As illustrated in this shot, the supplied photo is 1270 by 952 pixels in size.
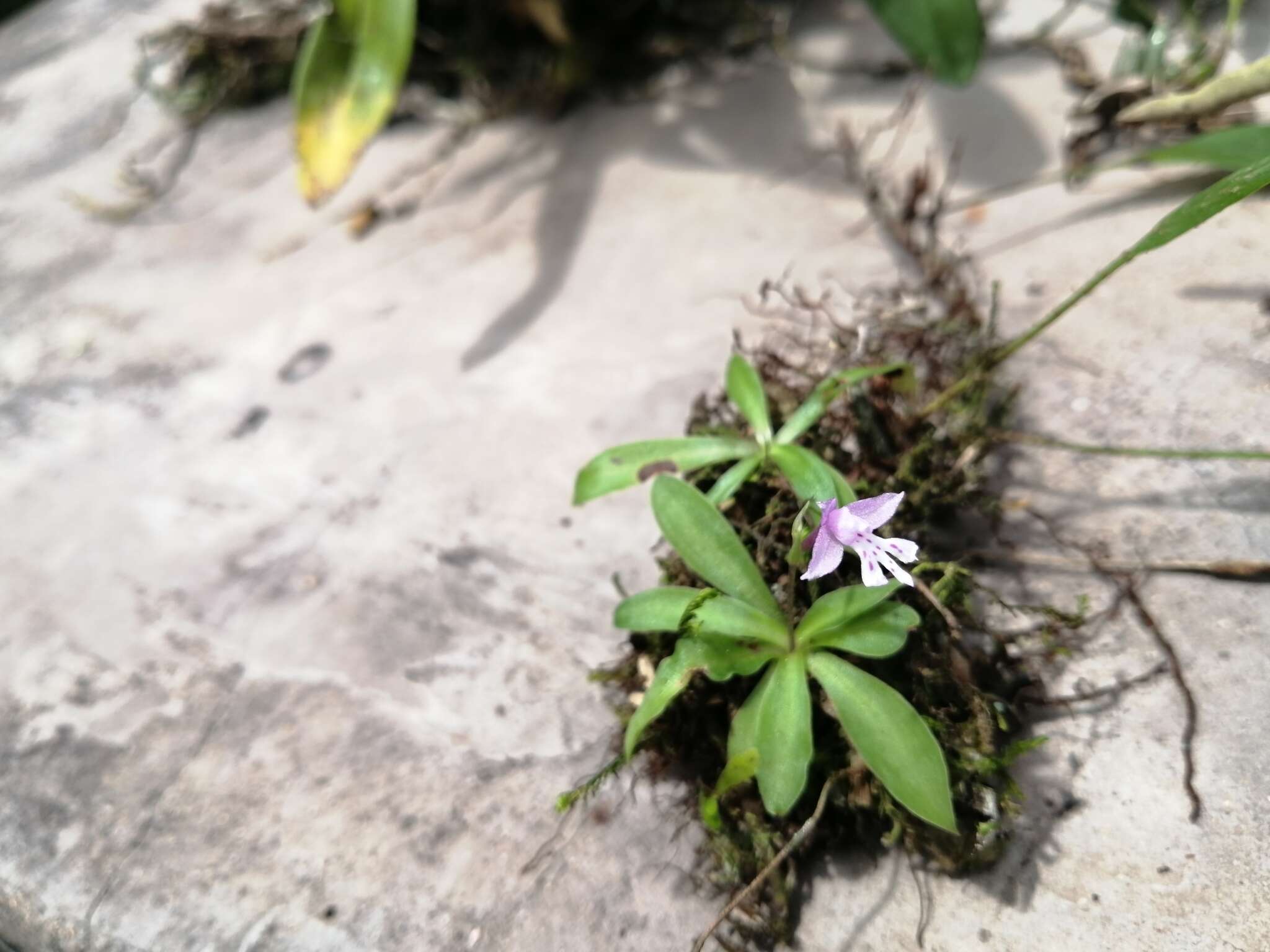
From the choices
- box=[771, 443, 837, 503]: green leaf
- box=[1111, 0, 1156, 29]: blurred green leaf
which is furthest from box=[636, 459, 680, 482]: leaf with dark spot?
box=[1111, 0, 1156, 29]: blurred green leaf

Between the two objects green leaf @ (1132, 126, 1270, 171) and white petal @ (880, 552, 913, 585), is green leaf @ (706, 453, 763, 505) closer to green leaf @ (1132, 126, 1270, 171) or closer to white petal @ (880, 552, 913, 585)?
white petal @ (880, 552, 913, 585)

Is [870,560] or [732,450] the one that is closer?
[870,560]

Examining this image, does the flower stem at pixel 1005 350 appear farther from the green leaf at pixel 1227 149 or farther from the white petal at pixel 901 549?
the white petal at pixel 901 549

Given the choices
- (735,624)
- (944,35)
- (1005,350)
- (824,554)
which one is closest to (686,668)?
(735,624)

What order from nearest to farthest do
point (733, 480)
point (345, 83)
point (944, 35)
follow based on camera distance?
point (733, 480), point (944, 35), point (345, 83)

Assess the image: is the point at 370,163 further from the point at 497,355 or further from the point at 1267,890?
the point at 1267,890

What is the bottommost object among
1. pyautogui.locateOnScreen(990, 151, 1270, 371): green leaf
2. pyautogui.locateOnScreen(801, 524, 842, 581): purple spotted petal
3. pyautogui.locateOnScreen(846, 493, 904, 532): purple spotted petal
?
pyautogui.locateOnScreen(801, 524, 842, 581): purple spotted petal

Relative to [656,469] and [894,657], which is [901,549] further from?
[656,469]

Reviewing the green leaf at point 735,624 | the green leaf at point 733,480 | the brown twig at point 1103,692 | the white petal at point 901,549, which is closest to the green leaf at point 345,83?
the green leaf at point 733,480
